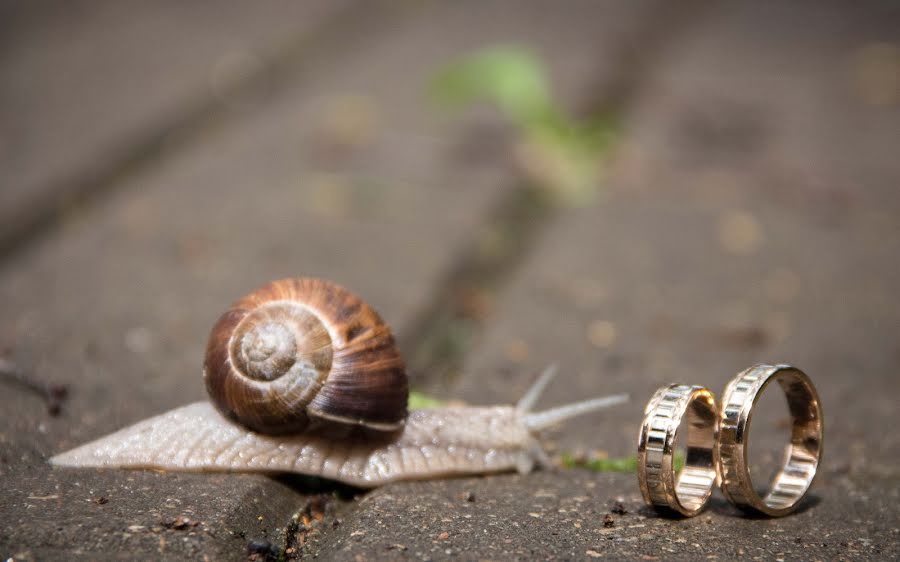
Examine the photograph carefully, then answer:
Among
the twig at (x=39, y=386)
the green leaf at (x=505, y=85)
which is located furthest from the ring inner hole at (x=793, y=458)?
the green leaf at (x=505, y=85)

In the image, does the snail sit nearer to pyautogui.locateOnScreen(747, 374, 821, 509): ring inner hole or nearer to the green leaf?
pyautogui.locateOnScreen(747, 374, 821, 509): ring inner hole

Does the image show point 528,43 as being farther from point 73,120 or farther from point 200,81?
point 73,120

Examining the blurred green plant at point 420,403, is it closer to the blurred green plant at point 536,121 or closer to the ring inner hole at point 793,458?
the ring inner hole at point 793,458

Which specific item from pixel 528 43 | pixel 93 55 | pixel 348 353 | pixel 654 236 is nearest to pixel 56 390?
pixel 348 353

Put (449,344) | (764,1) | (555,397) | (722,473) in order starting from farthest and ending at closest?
1. (764,1)
2. (449,344)
3. (555,397)
4. (722,473)

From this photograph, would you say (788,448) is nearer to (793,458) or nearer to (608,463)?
(793,458)
